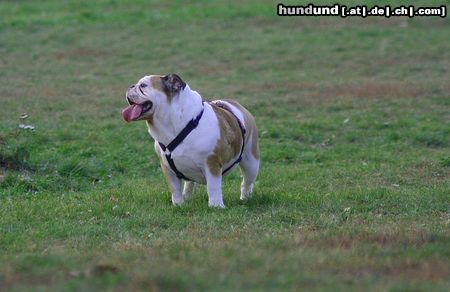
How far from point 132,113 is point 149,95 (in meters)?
0.26

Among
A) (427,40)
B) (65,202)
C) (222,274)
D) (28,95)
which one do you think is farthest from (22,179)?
(427,40)

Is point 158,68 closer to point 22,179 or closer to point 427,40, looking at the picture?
point 427,40

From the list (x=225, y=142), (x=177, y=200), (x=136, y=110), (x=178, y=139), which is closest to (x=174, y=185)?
(x=177, y=200)

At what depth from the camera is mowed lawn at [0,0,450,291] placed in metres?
7.15

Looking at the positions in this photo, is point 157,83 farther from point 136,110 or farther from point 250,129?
point 250,129

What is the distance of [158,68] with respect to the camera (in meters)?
24.4

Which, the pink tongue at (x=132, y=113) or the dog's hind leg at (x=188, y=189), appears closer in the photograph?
the pink tongue at (x=132, y=113)

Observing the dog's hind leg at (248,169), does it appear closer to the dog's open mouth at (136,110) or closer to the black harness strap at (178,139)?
the black harness strap at (178,139)

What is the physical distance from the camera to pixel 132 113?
988 centimetres

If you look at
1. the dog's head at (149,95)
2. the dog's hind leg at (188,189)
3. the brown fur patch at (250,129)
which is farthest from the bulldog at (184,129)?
the dog's hind leg at (188,189)

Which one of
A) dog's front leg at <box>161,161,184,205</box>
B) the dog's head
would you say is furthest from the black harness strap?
the dog's head

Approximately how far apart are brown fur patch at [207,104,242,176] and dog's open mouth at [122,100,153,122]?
781mm

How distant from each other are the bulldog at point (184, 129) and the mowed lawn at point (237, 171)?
450 millimetres

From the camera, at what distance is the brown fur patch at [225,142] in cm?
1002
